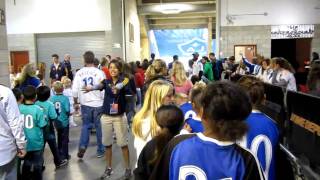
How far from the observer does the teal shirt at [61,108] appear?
5.48 meters

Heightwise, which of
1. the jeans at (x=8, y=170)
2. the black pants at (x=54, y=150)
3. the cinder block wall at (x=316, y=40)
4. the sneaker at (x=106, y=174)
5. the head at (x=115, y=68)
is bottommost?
the sneaker at (x=106, y=174)

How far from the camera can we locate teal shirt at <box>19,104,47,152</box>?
4293 millimetres

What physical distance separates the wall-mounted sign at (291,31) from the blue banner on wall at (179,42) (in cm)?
899

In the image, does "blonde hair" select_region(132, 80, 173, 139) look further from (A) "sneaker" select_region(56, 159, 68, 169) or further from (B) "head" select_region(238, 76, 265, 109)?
(A) "sneaker" select_region(56, 159, 68, 169)

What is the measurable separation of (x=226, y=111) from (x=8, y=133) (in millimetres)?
2574

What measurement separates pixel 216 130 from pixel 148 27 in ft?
75.0

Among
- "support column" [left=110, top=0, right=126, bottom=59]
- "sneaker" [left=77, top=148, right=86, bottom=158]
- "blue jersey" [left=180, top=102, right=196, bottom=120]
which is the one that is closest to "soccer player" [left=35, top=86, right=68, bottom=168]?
"sneaker" [left=77, top=148, right=86, bottom=158]

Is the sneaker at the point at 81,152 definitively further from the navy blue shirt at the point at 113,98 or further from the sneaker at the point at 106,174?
the navy blue shirt at the point at 113,98

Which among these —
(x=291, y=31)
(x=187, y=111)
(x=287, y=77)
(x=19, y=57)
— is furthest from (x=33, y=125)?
(x=291, y=31)

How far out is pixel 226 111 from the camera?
4.51 ft

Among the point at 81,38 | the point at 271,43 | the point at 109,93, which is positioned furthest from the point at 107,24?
the point at 109,93

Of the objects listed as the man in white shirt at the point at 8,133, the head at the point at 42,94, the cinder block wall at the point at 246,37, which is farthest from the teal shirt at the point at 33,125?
the cinder block wall at the point at 246,37

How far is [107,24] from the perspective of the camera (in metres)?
14.3

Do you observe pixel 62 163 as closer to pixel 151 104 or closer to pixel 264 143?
pixel 151 104
